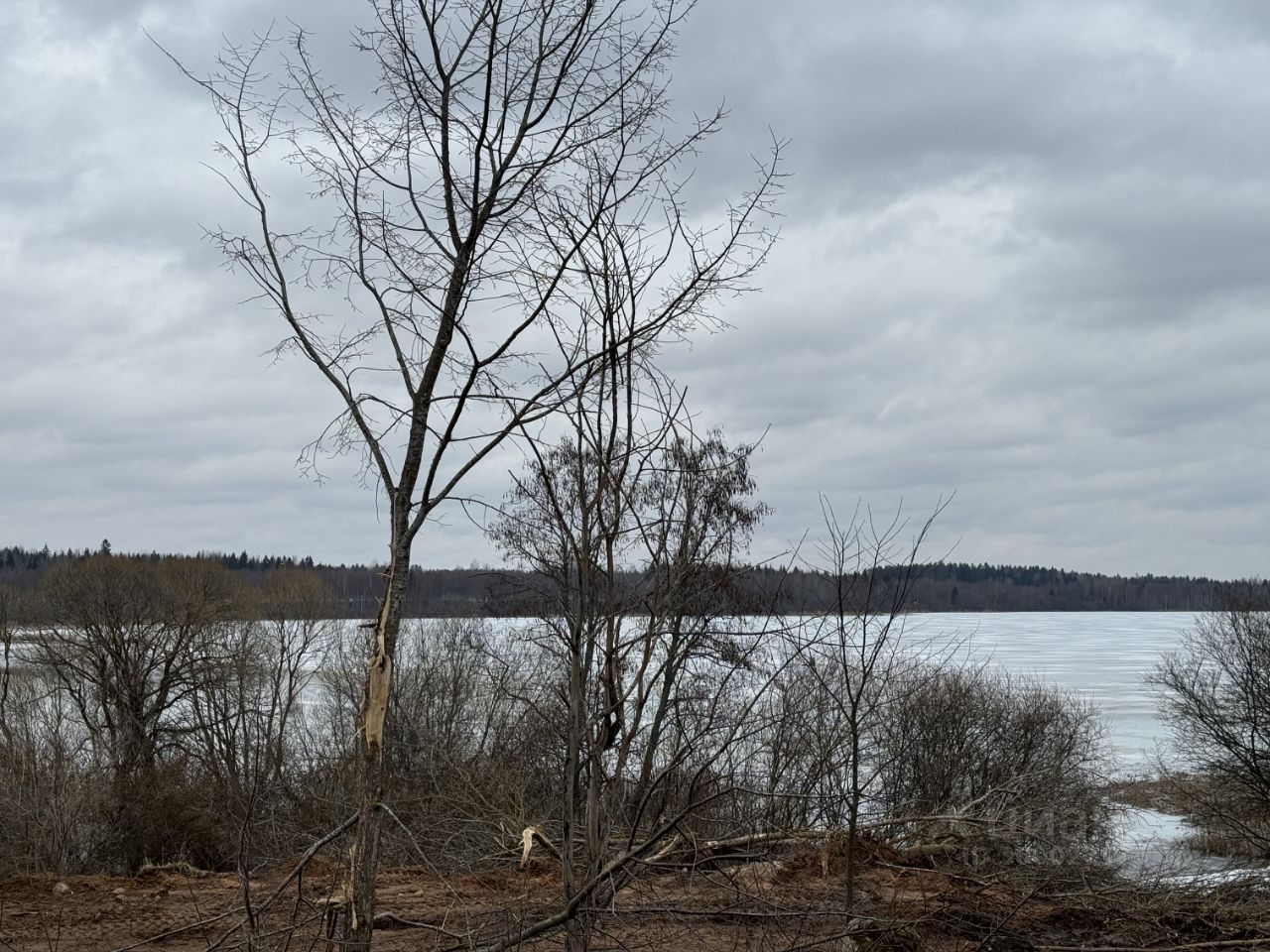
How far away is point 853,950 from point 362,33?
18.4 feet

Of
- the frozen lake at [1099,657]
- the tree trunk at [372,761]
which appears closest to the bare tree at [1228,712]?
the frozen lake at [1099,657]

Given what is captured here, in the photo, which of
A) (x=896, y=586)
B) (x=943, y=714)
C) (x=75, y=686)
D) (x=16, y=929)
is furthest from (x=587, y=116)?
(x=75, y=686)

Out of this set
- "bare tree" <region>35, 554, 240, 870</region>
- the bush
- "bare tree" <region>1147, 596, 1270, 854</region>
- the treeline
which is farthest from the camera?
"bare tree" <region>35, 554, 240, 870</region>

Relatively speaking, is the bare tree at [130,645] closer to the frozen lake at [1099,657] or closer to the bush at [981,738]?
the bush at [981,738]

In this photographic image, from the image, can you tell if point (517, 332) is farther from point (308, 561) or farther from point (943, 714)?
point (308, 561)

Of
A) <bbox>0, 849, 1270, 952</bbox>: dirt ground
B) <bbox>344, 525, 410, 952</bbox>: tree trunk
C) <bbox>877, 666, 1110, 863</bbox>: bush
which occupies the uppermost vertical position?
<bbox>344, 525, 410, 952</bbox>: tree trunk

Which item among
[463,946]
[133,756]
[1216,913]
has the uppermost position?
[463,946]

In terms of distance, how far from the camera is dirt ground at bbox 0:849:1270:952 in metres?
6.84

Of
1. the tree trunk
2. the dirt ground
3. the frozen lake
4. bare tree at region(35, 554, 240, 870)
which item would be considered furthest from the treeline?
the tree trunk

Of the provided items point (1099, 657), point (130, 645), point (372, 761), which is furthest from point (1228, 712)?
point (372, 761)

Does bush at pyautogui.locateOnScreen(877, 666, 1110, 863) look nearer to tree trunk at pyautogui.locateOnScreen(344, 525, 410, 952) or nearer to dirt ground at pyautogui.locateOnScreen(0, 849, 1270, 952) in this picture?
dirt ground at pyautogui.locateOnScreen(0, 849, 1270, 952)

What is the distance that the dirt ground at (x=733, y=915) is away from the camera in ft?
22.5

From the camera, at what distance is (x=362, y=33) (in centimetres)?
525

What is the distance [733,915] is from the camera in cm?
641
